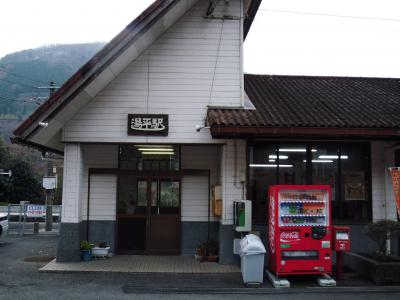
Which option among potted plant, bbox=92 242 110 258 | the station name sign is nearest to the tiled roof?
the station name sign

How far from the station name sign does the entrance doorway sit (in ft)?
6.10

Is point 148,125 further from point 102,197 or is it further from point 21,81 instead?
point 21,81

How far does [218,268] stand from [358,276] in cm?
326

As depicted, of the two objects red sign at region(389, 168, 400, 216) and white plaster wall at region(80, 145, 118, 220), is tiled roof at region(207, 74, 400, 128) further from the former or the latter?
white plaster wall at region(80, 145, 118, 220)

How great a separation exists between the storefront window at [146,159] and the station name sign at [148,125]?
4.69 ft

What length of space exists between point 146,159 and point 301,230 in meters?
5.23

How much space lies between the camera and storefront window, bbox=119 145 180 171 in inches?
496

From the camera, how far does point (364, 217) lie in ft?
38.3

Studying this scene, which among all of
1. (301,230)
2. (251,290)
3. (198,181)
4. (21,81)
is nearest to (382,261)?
(301,230)

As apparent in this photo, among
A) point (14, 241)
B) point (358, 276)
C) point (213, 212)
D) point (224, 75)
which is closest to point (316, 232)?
point (358, 276)

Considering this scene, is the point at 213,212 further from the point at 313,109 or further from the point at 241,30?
the point at 241,30

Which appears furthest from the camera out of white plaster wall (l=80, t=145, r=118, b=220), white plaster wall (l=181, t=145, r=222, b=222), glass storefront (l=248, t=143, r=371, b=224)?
white plaster wall (l=181, t=145, r=222, b=222)

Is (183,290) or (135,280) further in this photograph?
(135,280)

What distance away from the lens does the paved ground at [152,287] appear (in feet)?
27.1
